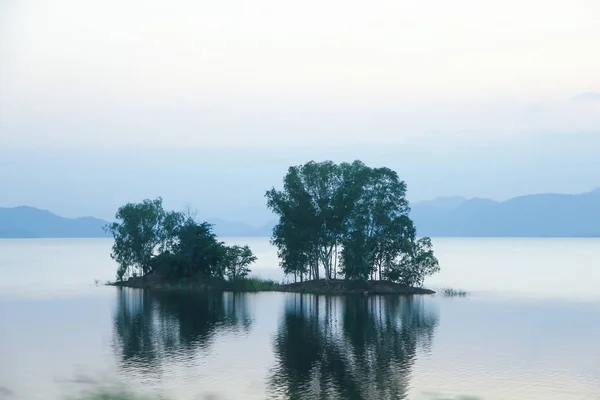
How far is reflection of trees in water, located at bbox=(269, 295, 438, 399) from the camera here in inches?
1721

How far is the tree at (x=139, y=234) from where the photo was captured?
360ft

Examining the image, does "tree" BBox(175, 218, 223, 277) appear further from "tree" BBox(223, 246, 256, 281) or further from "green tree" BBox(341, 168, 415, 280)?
"green tree" BBox(341, 168, 415, 280)

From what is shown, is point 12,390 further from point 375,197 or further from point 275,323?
point 375,197

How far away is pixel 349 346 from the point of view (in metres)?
58.5

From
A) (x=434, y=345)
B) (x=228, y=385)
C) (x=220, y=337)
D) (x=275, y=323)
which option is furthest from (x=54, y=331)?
(x=434, y=345)

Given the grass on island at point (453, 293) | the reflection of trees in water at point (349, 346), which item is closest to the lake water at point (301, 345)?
the reflection of trees in water at point (349, 346)

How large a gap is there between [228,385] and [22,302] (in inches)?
2176

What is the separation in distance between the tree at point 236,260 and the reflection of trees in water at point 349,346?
16242 mm

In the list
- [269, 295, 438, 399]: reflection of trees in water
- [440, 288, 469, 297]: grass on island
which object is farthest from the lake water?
[440, 288, 469, 297]: grass on island

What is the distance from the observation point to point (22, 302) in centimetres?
8956

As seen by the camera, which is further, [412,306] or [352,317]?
[412,306]

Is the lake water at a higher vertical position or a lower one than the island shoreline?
lower

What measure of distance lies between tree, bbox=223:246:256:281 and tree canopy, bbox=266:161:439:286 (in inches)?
269

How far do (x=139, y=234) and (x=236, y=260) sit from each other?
1695cm
